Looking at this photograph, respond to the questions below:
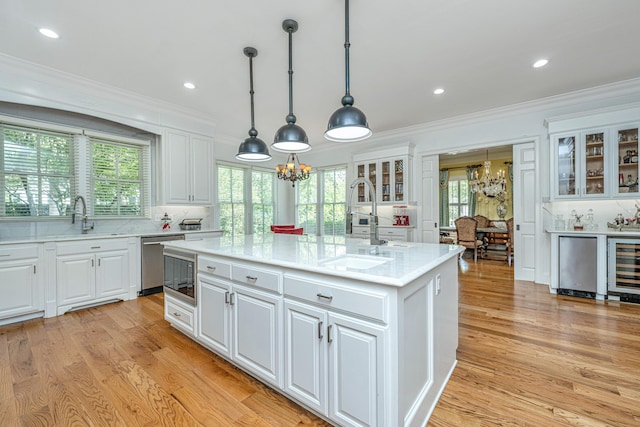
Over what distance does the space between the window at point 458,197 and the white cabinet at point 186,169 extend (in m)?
7.51

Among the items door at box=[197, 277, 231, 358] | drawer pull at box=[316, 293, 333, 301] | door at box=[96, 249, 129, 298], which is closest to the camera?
drawer pull at box=[316, 293, 333, 301]

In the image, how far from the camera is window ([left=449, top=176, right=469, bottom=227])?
8.92 metres

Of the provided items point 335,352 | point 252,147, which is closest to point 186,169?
point 252,147

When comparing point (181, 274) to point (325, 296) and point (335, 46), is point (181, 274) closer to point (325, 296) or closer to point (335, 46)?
point (325, 296)

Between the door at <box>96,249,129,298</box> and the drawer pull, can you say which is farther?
the door at <box>96,249,129,298</box>

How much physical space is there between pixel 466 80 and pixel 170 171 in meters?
4.69

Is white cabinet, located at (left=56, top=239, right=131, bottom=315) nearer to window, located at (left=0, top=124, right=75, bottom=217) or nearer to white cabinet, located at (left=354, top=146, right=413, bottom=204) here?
window, located at (left=0, top=124, right=75, bottom=217)

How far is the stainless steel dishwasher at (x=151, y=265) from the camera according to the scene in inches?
157

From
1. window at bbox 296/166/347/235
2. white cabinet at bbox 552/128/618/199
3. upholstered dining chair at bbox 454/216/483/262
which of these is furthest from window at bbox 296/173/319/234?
white cabinet at bbox 552/128/618/199

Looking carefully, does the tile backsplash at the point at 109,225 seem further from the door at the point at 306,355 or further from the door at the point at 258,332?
the door at the point at 306,355

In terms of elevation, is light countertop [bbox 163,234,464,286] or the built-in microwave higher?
light countertop [bbox 163,234,464,286]

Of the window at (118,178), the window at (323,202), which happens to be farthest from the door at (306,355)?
the window at (323,202)

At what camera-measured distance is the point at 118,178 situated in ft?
14.3

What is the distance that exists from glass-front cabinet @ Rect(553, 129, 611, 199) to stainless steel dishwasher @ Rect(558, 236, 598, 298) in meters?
0.70
